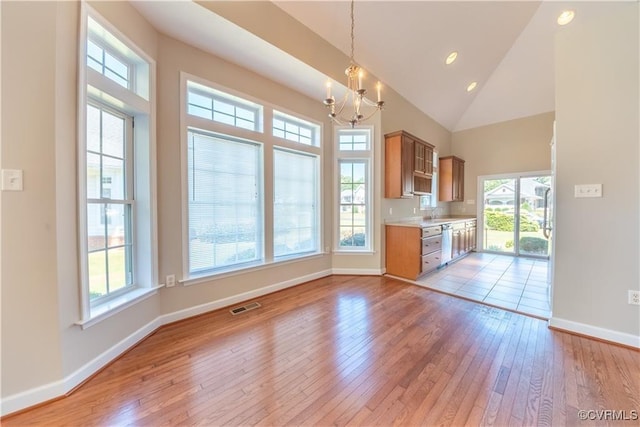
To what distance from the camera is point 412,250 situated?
3.90 meters

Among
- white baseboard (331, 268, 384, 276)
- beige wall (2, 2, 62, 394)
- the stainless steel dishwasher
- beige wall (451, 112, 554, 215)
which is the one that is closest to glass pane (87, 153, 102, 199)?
beige wall (2, 2, 62, 394)

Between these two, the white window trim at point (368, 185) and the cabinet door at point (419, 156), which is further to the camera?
the cabinet door at point (419, 156)

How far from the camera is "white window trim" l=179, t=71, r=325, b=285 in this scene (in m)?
2.56

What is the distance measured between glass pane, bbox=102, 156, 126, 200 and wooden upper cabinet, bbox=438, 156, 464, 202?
20.6ft

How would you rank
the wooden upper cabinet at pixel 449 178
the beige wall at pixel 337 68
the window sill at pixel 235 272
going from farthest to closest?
the wooden upper cabinet at pixel 449 178, the window sill at pixel 235 272, the beige wall at pixel 337 68

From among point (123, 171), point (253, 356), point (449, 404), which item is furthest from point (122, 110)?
point (449, 404)

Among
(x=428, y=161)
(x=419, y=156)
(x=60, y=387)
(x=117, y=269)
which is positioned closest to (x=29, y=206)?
(x=117, y=269)

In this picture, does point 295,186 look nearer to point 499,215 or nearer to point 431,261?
point 431,261

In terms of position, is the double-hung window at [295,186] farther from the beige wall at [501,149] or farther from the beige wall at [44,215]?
the beige wall at [501,149]

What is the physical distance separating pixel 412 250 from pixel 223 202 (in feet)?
9.61

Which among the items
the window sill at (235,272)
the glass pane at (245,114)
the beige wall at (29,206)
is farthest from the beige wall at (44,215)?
the glass pane at (245,114)

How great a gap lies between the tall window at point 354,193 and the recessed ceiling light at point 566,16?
3.21m

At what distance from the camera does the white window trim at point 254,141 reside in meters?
2.56

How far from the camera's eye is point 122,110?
2.14 meters
